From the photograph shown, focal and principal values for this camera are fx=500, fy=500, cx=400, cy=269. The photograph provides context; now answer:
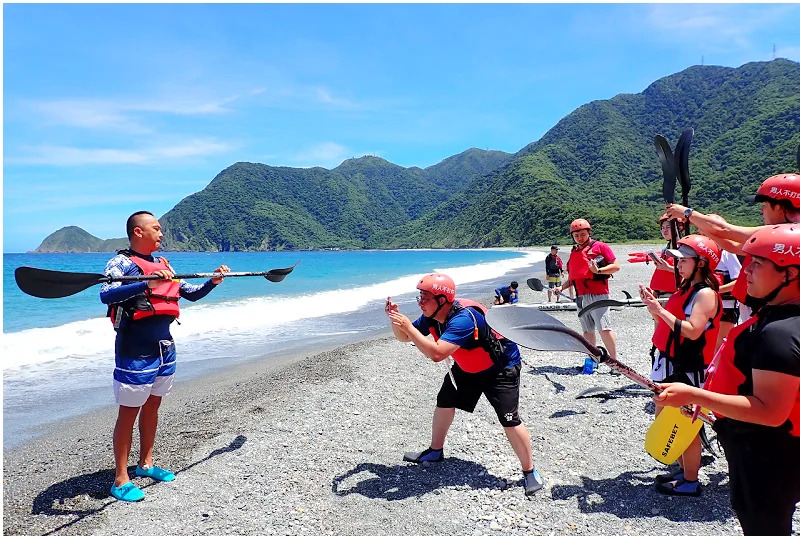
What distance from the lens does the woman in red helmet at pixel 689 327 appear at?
3.99 m

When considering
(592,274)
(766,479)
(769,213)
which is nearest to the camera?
(766,479)

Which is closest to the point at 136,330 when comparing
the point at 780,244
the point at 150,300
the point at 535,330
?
the point at 150,300

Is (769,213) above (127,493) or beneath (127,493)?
above

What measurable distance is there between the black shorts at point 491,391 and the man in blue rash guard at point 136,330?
2.76m

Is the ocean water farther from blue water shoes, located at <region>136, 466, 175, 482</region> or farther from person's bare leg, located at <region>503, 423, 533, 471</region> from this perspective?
person's bare leg, located at <region>503, 423, 533, 471</region>

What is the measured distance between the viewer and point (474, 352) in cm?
467

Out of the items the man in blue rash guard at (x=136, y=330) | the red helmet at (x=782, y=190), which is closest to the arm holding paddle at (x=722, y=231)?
the red helmet at (x=782, y=190)

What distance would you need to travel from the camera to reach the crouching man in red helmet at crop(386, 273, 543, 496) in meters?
4.42

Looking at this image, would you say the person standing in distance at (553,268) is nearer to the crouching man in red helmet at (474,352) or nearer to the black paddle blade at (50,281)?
the crouching man in red helmet at (474,352)

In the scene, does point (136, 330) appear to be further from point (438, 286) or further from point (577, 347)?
point (577, 347)

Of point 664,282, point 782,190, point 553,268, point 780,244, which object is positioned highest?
point 782,190

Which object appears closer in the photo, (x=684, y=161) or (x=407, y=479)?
(x=407, y=479)

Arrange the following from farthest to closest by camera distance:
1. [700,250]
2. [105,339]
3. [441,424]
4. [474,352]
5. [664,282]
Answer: [105,339], [664,282], [441,424], [474,352], [700,250]

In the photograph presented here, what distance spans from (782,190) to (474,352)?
2654 mm
